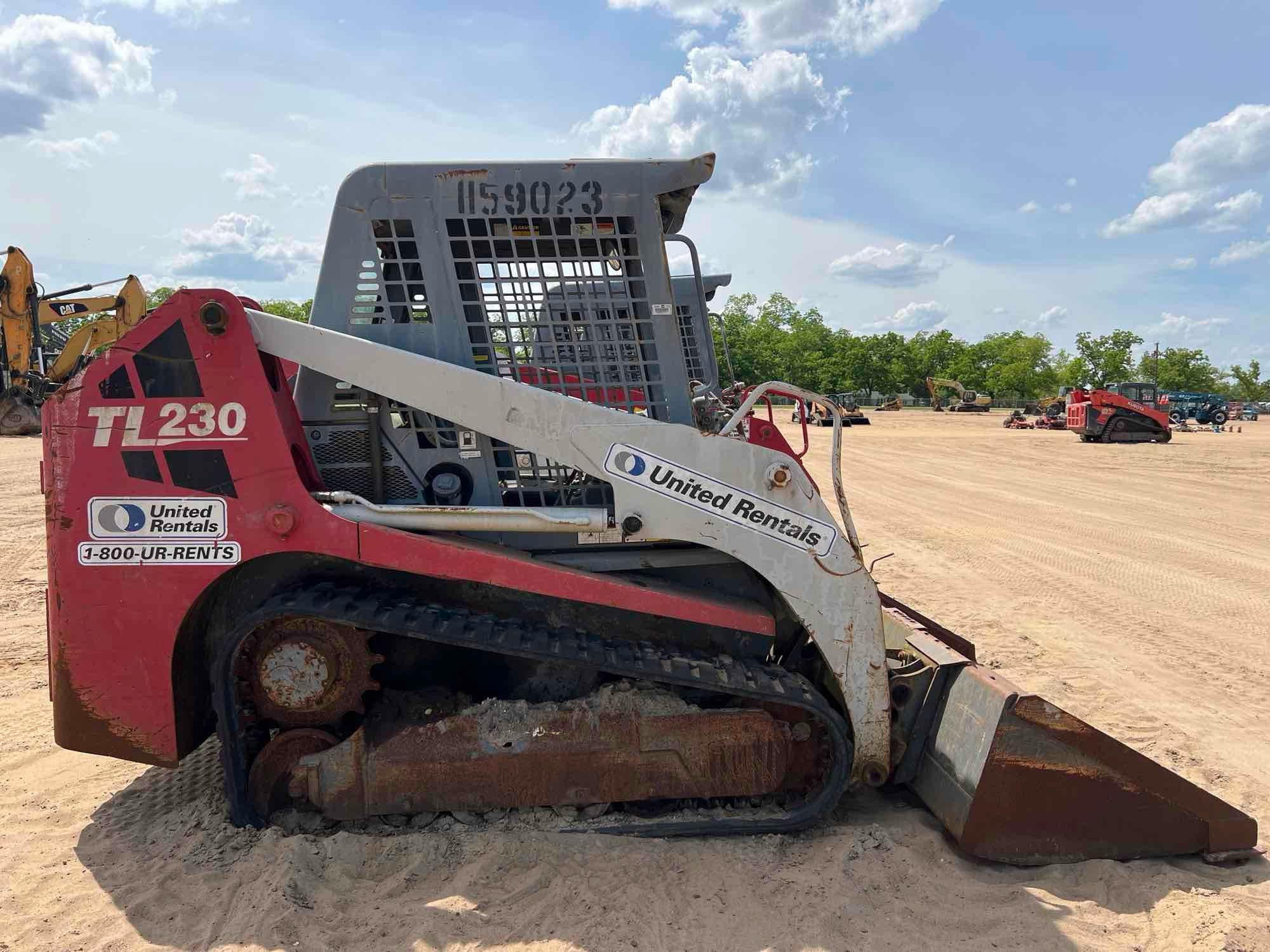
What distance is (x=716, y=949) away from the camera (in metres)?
2.62

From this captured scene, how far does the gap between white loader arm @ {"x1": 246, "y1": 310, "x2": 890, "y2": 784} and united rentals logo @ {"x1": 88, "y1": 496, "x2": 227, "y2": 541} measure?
24.8 inches

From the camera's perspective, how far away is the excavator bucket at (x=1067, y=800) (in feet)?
9.93

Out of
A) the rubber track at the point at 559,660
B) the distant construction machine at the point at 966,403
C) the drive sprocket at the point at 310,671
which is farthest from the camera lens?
the distant construction machine at the point at 966,403

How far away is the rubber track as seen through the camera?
9.84 ft

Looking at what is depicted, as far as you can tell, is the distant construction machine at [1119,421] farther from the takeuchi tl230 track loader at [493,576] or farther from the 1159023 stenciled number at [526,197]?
the 1159023 stenciled number at [526,197]

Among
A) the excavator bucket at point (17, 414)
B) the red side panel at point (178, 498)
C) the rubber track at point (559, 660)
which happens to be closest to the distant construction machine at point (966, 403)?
the excavator bucket at point (17, 414)

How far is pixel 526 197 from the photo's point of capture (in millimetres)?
3326

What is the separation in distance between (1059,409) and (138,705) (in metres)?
36.0

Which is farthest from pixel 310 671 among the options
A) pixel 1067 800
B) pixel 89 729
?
pixel 1067 800

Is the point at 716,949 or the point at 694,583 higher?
the point at 694,583

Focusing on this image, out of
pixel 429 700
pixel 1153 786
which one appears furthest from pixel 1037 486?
pixel 429 700

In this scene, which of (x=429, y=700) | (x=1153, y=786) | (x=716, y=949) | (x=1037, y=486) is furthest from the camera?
(x=1037, y=486)

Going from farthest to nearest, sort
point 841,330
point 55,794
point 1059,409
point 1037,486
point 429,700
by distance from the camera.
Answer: point 841,330
point 1059,409
point 1037,486
point 55,794
point 429,700

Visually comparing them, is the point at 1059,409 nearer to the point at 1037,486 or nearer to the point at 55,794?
the point at 1037,486
